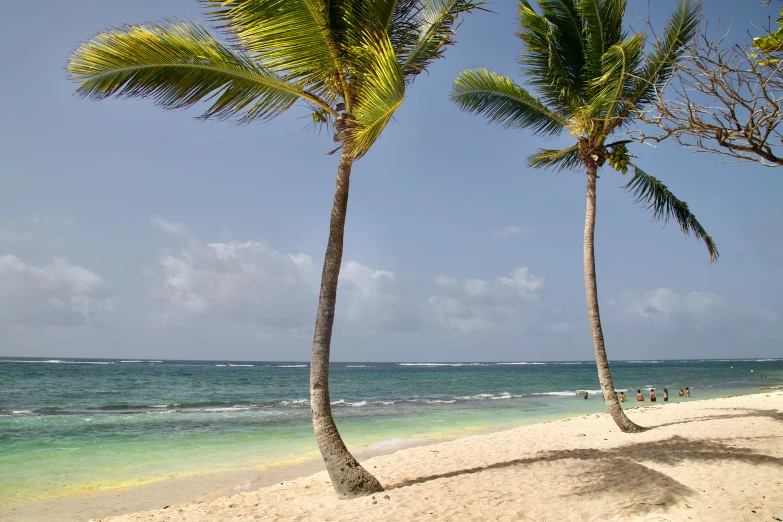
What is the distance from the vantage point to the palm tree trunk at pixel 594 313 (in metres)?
9.51

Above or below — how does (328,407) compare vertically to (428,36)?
below

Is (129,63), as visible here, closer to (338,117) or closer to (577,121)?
(338,117)

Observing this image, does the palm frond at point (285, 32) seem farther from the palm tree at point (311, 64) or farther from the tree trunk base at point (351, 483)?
the tree trunk base at point (351, 483)

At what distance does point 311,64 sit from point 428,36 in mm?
1546

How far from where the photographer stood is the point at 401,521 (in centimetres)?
512

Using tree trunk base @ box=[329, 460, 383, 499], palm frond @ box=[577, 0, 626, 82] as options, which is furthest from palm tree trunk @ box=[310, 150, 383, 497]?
palm frond @ box=[577, 0, 626, 82]

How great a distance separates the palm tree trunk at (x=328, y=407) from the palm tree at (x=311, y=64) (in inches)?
0.5

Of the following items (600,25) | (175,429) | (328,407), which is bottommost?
(175,429)

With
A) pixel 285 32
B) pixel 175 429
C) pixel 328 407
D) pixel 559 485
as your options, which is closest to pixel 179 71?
pixel 285 32

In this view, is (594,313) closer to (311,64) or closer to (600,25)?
(600,25)

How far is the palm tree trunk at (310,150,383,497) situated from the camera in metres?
5.83

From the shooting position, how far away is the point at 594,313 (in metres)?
9.52

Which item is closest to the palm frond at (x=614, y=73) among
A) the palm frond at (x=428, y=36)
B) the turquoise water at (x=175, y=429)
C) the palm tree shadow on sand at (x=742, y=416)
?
the palm frond at (x=428, y=36)

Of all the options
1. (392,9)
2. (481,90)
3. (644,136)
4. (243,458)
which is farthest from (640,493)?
(243,458)
